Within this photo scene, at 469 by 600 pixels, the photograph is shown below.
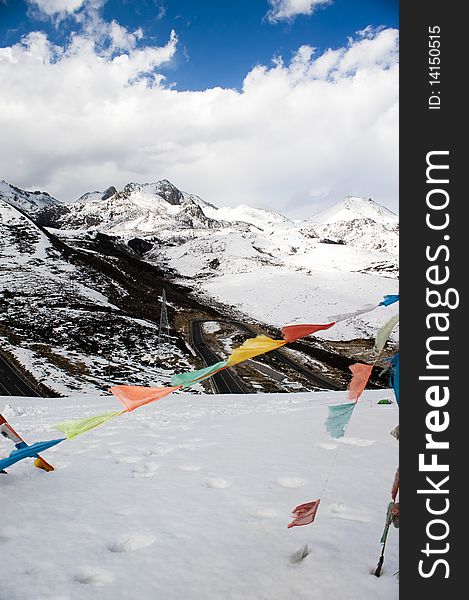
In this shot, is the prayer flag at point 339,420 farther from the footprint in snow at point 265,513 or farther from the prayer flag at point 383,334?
the footprint in snow at point 265,513

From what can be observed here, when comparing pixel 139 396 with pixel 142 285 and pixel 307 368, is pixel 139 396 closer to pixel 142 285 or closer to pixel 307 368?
pixel 307 368

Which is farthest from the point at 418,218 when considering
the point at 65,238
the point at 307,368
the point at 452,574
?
the point at 65,238

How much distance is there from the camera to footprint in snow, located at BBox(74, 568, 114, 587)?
7.31 feet

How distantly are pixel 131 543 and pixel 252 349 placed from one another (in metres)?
1.55

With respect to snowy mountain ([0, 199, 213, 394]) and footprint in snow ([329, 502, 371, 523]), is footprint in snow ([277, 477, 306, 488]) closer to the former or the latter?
footprint in snow ([329, 502, 371, 523])

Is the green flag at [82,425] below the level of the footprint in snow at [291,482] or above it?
above

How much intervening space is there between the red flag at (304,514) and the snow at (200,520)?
0.07m

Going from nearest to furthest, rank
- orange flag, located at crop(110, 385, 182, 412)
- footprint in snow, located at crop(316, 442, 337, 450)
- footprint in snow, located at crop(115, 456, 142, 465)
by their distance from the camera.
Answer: orange flag, located at crop(110, 385, 182, 412)
footprint in snow, located at crop(115, 456, 142, 465)
footprint in snow, located at crop(316, 442, 337, 450)

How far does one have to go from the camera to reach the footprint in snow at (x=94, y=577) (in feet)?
7.31

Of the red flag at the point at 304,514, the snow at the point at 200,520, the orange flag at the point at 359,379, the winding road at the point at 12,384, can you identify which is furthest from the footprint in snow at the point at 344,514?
the winding road at the point at 12,384

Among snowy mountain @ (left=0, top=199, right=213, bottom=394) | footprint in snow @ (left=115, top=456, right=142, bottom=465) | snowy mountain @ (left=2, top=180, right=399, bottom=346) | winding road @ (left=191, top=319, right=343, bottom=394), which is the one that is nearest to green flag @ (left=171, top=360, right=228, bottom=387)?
footprint in snow @ (left=115, top=456, right=142, bottom=465)

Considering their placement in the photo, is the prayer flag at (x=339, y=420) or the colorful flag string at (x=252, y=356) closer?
the colorful flag string at (x=252, y=356)

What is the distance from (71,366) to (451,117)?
3486 centimetres

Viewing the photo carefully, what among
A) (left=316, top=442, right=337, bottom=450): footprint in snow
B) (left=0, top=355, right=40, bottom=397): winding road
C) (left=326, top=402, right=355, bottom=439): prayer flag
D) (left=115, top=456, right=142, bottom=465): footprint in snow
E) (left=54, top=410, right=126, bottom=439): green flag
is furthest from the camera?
(left=0, top=355, right=40, bottom=397): winding road
